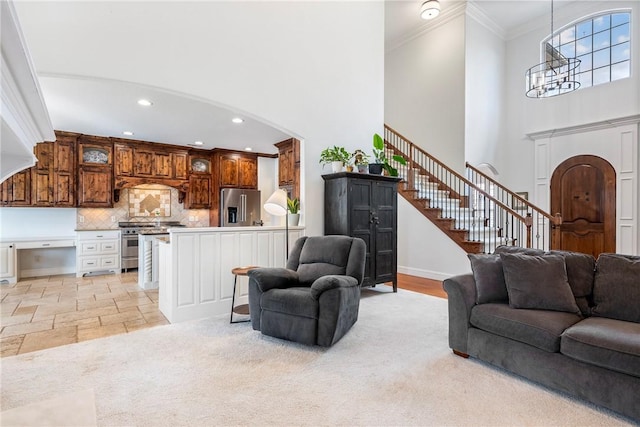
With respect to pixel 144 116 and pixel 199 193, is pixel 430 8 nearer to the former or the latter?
pixel 144 116

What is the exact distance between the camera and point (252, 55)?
401cm

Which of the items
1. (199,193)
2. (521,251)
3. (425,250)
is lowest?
(425,250)

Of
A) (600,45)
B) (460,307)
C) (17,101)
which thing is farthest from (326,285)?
(600,45)

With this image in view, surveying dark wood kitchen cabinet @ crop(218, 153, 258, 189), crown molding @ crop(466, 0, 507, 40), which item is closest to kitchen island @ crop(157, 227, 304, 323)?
dark wood kitchen cabinet @ crop(218, 153, 258, 189)

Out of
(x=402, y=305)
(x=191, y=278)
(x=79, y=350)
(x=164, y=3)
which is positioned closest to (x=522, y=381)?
(x=402, y=305)

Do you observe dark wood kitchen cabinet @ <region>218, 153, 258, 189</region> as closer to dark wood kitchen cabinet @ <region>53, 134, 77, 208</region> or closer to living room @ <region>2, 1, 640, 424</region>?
dark wood kitchen cabinet @ <region>53, 134, 77, 208</region>

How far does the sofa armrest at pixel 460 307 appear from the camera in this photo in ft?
8.63

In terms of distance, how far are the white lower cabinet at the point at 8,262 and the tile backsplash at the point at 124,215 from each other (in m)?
1.20

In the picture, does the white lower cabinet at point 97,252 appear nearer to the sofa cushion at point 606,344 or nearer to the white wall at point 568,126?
the sofa cushion at point 606,344

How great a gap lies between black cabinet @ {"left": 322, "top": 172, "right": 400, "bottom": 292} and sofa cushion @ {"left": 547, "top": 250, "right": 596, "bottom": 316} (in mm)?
2328

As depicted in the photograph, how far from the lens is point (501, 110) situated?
7.61 metres

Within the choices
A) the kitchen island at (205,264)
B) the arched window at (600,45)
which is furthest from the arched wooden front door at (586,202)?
the kitchen island at (205,264)

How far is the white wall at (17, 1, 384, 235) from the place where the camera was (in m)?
2.97

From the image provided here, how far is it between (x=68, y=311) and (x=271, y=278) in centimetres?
277
